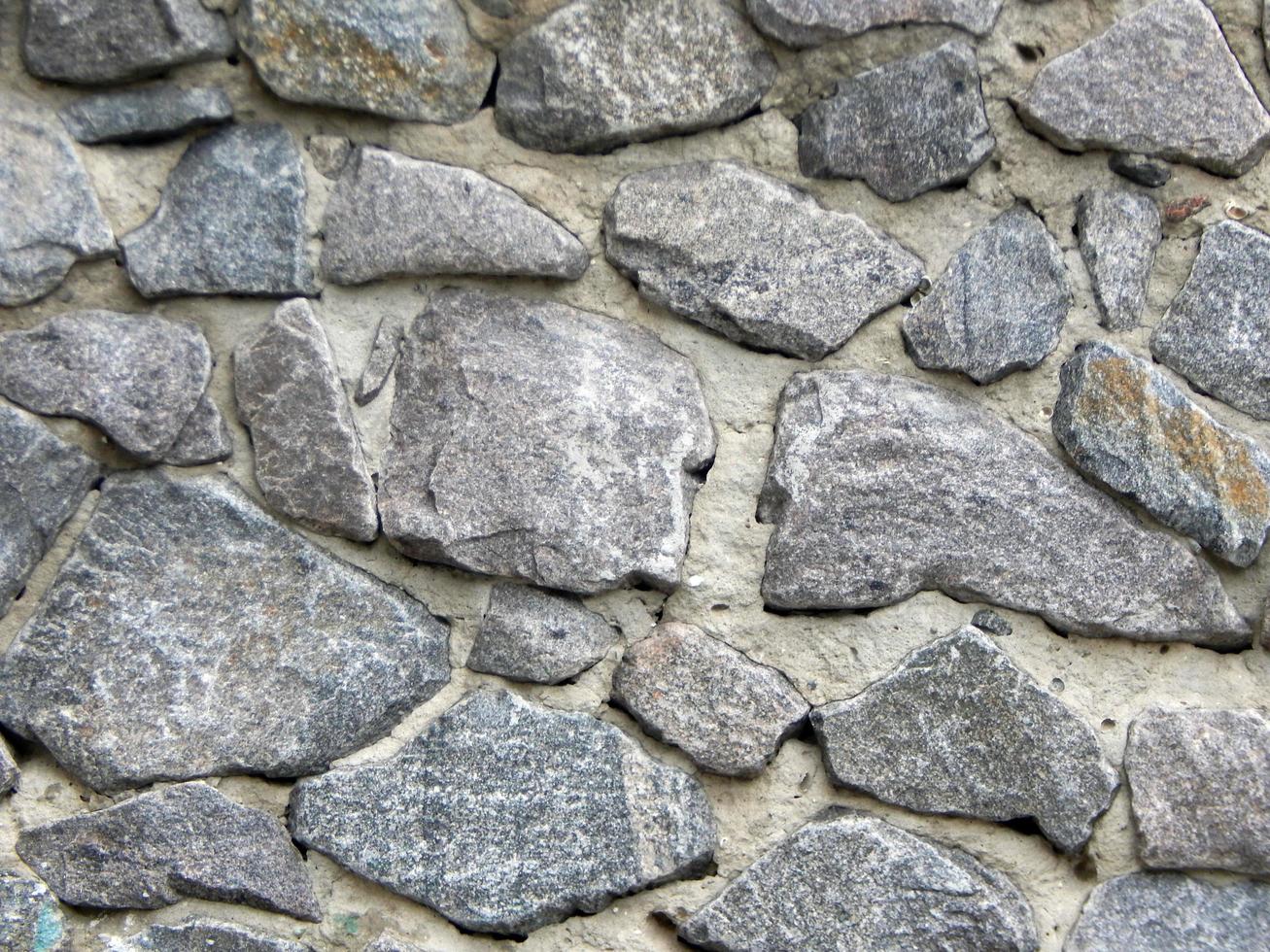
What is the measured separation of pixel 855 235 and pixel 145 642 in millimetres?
680

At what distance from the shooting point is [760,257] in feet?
3.32

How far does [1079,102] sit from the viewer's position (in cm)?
99

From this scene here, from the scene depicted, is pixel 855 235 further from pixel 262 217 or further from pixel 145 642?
pixel 145 642


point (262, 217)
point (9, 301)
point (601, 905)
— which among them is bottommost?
→ point (601, 905)

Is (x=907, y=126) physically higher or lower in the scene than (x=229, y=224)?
higher

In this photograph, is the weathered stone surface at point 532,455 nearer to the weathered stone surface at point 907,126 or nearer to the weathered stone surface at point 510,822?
the weathered stone surface at point 510,822

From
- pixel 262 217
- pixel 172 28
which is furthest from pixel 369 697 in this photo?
pixel 172 28

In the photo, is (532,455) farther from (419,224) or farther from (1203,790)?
(1203,790)

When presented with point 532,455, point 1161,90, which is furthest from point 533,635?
point 1161,90

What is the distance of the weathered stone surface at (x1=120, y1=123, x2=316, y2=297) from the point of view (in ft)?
3.22

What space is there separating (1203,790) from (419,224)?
0.79 meters

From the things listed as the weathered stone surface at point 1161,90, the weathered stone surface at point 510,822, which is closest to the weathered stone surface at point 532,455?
the weathered stone surface at point 510,822

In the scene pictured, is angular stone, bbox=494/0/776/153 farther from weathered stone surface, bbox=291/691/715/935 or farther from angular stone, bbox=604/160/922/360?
weathered stone surface, bbox=291/691/715/935

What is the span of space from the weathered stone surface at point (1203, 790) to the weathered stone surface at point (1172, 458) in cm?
14
